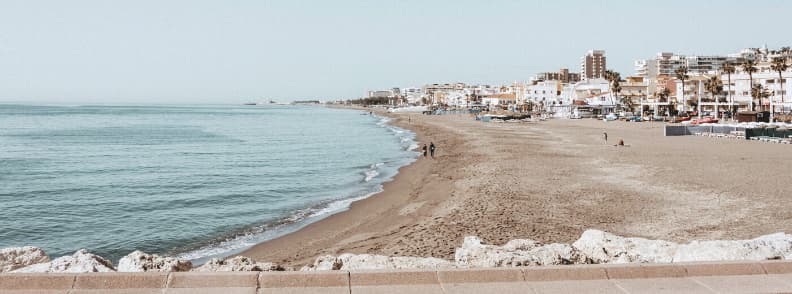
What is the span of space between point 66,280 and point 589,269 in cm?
436

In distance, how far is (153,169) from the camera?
101ft

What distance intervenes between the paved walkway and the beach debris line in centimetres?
67

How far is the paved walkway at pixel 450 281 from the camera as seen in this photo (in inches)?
213

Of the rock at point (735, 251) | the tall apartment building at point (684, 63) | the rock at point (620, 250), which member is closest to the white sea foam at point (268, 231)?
the rock at point (620, 250)

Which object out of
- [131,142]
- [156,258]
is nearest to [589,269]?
[156,258]

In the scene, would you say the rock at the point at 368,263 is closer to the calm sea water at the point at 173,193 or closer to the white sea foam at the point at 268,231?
the white sea foam at the point at 268,231

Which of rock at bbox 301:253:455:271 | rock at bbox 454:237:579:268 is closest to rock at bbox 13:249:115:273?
rock at bbox 301:253:455:271

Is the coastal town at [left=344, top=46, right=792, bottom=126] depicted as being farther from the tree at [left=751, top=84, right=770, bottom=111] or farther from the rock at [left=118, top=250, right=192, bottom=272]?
the rock at [left=118, top=250, right=192, bottom=272]

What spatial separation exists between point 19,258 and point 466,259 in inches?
185

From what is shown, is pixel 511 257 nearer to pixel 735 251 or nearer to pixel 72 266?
pixel 735 251

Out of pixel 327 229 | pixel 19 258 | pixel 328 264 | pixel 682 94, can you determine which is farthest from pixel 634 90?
pixel 19 258

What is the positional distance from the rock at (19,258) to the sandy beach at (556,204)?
5.67 meters

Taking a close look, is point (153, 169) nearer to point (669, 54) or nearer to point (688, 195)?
point (688, 195)

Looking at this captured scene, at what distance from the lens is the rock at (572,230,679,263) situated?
7.66 meters
